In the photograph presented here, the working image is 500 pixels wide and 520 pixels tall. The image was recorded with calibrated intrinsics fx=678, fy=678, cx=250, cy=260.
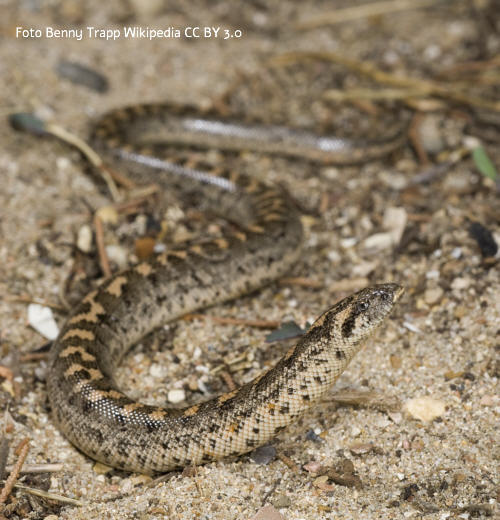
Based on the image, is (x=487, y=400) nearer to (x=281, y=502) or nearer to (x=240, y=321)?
(x=281, y=502)

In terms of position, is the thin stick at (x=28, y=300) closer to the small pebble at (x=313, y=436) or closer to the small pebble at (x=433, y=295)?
the small pebble at (x=313, y=436)

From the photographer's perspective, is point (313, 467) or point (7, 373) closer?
point (313, 467)

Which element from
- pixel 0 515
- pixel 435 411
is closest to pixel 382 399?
pixel 435 411

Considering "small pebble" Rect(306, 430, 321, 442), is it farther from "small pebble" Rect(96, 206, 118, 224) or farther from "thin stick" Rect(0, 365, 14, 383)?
"small pebble" Rect(96, 206, 118, 224)

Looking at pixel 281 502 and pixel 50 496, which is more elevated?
pixel 281 502

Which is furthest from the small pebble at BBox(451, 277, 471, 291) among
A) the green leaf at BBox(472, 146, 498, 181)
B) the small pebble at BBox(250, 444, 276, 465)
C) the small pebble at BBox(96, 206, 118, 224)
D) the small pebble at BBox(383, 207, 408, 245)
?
the small pebble at BBox(96, 206, 118, 224)

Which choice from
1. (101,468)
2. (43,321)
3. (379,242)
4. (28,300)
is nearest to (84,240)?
(28,300)

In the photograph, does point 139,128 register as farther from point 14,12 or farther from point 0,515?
point 0,515
